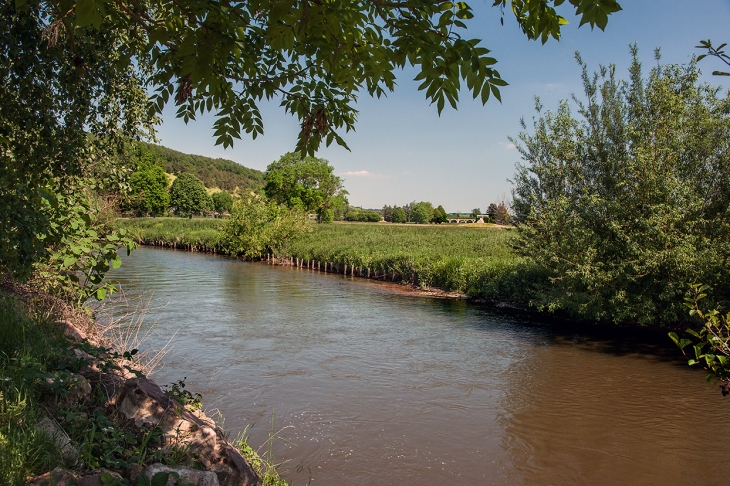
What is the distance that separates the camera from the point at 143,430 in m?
4.40

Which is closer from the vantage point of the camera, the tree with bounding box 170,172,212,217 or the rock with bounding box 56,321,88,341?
the rock with bounding box 56,321,88,341

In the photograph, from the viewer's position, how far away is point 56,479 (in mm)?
3285

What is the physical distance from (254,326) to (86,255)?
313 inches

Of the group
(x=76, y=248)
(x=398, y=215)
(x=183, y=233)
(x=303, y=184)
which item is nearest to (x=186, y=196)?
(x=303, y=184)

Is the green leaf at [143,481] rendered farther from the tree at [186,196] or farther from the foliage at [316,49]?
the tree at [186,196]

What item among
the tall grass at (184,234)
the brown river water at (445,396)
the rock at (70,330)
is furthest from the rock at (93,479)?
the tall grass at (184,234)

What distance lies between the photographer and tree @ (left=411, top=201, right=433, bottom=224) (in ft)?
376

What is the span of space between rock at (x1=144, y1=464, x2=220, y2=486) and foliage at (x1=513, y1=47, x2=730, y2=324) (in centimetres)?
1234

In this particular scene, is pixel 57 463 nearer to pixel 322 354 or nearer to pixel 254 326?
pixel 322 354

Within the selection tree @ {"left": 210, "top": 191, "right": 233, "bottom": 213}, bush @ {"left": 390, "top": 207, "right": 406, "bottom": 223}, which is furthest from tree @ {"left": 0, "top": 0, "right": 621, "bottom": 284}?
bush @ {"left": 390, "top": 207, "right": 406, "bottom": 223}

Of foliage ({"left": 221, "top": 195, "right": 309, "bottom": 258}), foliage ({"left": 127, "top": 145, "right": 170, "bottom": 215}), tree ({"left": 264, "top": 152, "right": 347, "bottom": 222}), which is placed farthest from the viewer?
foliage ({"left": 127, "top": 145, "right": 170, "bottom": 215})

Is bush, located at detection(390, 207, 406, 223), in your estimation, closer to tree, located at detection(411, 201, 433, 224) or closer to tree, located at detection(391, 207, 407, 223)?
tree, located at detection(391, 207, 407, 223)

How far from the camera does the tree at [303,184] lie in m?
69.1

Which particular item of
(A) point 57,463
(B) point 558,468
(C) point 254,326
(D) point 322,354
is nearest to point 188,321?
(C) point 254,326
